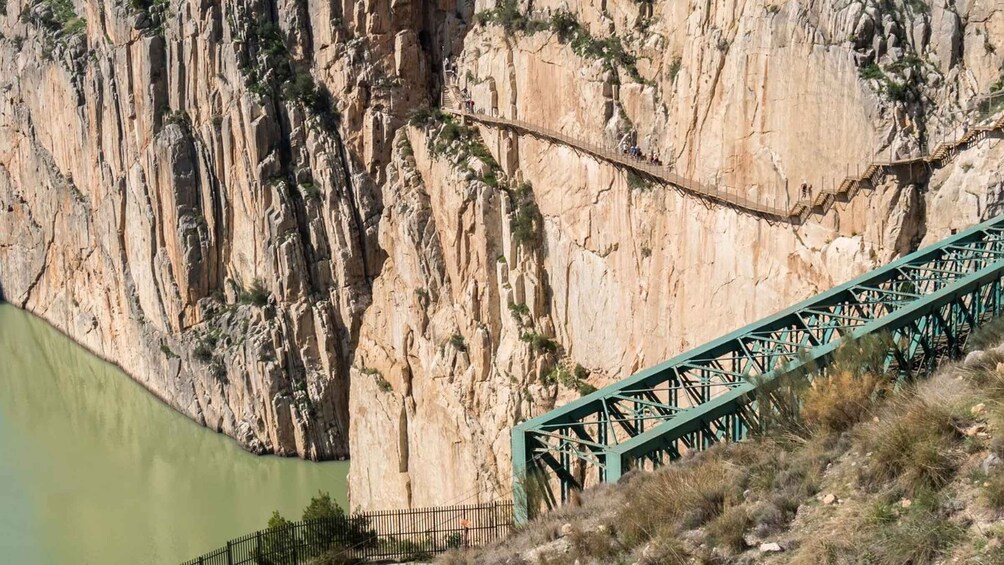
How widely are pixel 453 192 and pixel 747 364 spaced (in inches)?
747

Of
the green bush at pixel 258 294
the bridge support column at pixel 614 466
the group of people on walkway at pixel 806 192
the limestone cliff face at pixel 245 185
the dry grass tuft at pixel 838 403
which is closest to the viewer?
the dry grass tuft at pixel 838 403

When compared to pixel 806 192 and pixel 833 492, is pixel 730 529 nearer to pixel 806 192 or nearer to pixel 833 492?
pixel 833 492

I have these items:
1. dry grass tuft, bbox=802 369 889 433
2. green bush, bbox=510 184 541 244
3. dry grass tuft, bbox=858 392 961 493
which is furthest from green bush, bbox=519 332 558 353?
dry grass tuft, bbox=858 392 961 493

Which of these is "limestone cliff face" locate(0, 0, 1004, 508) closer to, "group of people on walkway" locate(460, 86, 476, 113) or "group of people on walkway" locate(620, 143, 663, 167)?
"group of people on walkway" locate(620, 143, 663, 167)

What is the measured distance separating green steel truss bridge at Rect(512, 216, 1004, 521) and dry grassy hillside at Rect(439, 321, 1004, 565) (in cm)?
63

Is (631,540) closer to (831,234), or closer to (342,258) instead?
(831,234)

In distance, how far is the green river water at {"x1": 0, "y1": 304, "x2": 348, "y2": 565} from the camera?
36.4 m

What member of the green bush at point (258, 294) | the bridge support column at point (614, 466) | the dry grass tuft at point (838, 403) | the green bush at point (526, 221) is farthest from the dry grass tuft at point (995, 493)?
the green bush at point (258, 294)

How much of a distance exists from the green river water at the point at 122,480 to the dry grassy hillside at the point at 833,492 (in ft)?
85.5

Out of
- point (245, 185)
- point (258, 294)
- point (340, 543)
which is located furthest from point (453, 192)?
point (340, 543)

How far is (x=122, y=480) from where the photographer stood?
4169 cm

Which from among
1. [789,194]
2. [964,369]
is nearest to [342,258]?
[789,194]

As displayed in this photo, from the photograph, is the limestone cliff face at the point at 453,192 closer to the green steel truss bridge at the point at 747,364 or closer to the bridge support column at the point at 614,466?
the green steel truss bridge at the point at 747,364

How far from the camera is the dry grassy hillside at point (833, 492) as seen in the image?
9.87 meters
